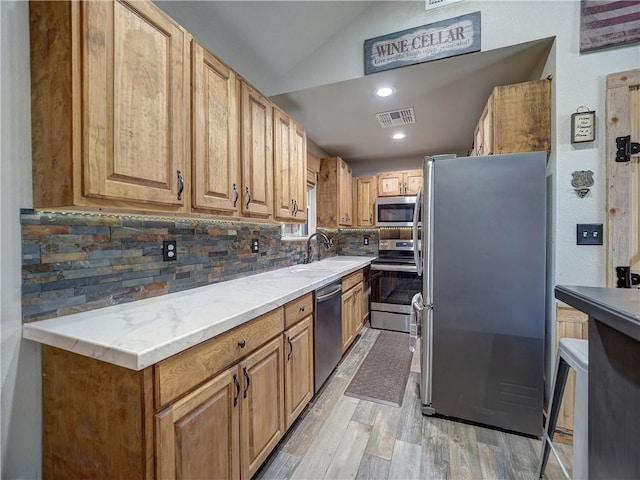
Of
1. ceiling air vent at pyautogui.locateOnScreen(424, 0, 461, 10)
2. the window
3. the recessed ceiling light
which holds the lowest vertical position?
the window

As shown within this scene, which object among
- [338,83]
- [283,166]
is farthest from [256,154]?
[338,83]

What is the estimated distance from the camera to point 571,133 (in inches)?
67.5

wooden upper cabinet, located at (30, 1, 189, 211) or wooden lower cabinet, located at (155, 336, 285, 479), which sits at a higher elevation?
wooden upper cabinet, located at (30, 1, 189, 211)

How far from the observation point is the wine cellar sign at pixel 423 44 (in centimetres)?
188

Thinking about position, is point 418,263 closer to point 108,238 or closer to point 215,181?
point 215,181

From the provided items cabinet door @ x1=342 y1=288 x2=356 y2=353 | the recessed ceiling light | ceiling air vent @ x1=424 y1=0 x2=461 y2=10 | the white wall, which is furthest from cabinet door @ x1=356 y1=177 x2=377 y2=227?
the white wall

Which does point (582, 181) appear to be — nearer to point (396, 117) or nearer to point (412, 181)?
point (396, 117)

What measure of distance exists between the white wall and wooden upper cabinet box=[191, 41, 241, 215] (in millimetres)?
592

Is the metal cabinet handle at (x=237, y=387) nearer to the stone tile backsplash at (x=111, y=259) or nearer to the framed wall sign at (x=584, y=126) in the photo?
the stone tile backsplash at (x=111, y=259)

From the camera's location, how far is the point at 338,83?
2.26 m

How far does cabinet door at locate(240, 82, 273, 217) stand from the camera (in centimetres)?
178

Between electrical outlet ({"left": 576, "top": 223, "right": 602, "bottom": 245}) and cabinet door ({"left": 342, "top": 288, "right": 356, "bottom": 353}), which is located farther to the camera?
cabinet door ({"left": 342, "top": 288, "right": 356, "bottom": 353})

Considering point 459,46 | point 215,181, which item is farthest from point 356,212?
point 215,181

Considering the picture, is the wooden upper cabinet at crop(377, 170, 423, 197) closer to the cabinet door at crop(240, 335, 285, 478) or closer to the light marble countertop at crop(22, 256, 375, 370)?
the light marble countertop at crop(22, 256, 375, 370)
